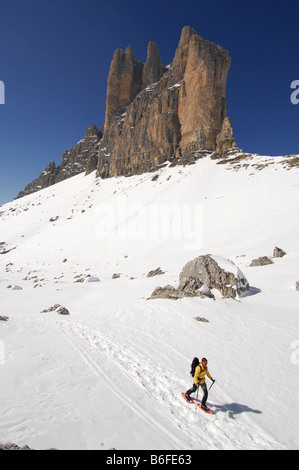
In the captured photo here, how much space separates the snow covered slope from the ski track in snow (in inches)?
1.0

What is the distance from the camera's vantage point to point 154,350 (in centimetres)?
716

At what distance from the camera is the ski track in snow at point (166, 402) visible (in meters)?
4.03

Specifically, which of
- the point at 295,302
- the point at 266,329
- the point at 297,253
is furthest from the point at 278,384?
the point at 297,253

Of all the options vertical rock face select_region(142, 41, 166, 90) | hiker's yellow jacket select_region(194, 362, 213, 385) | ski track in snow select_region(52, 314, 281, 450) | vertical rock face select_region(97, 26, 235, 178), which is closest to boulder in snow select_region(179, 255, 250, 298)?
ski track in snow select_region(52, 314, 281, 450)

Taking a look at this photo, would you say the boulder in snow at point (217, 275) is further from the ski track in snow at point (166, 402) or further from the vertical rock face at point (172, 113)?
the vertical rock face at point (172, 113)

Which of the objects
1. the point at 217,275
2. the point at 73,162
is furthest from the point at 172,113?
the point at 73,162

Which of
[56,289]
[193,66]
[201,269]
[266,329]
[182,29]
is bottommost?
[56,289]

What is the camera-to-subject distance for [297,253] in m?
16.4

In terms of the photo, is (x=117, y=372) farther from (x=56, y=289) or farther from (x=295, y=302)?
(x=56, y=289)

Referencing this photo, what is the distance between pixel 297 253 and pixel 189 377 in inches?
565

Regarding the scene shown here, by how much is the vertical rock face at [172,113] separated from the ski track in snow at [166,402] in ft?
A: 157

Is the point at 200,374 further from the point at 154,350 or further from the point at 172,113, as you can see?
the point at 172,113

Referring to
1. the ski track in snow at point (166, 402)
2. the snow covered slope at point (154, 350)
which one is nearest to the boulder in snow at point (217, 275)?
the snow covered slope at point (154, 350)

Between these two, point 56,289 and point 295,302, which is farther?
point 56,289
